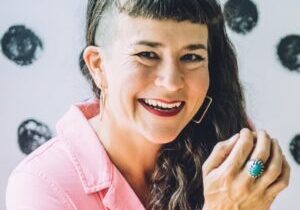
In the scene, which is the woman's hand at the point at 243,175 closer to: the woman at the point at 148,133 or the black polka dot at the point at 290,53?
the woman at the point at 148,133

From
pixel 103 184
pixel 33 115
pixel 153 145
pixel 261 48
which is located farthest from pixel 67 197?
pixel 261 48

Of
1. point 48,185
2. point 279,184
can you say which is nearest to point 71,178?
point 48,185

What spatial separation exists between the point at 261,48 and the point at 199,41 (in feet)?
1.96

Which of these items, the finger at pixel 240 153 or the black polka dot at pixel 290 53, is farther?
the black polka dot at pixel 290 53

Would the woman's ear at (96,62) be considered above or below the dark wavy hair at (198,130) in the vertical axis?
above

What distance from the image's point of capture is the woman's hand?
0.96 m

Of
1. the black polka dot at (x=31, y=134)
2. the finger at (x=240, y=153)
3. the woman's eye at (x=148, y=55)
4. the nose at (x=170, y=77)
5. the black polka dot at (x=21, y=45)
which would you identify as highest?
the black polka dot at (x=21, y=45)

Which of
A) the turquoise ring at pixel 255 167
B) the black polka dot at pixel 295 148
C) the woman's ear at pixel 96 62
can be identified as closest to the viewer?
the turquoise ring at pixel 255 167

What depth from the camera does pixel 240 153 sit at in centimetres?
95

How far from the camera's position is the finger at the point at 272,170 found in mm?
957

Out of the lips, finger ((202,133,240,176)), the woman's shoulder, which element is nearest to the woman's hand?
finger ((202,133,240,176))

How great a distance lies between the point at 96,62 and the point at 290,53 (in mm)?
699

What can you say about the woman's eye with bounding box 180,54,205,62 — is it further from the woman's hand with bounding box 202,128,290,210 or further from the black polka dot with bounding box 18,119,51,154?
the black polka dot with bounding box 18,119,51,154

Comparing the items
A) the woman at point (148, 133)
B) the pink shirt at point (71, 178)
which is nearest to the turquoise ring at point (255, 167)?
the woman at point (148, 133)
